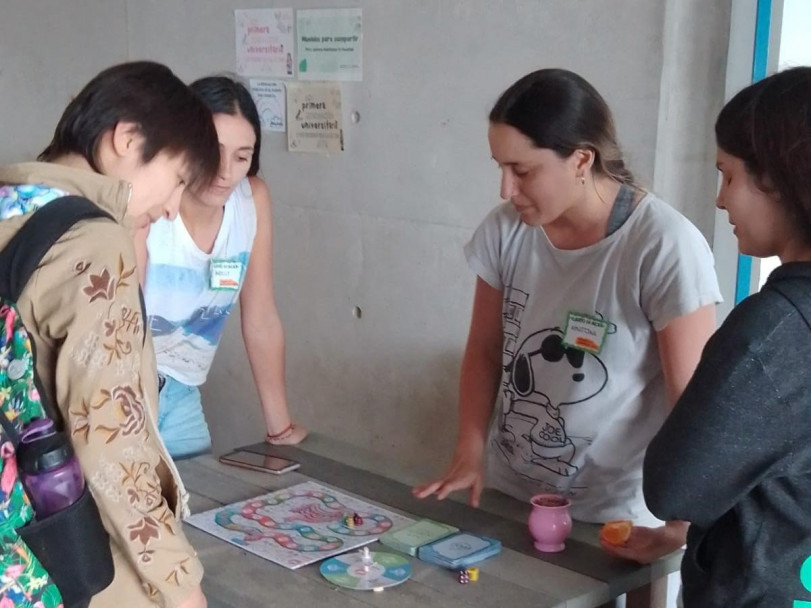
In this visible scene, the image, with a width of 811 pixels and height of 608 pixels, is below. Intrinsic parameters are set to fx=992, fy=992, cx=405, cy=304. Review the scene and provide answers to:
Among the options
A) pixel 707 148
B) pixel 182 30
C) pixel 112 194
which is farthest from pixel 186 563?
pixel 182 30

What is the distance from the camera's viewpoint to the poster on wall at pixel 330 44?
3125mm

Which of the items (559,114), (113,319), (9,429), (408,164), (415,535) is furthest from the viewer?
(408,164)

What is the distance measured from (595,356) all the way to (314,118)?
72.1 inches

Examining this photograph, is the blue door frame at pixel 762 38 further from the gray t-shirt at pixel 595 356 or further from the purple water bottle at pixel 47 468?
the purple water bottle at pixel 47 468

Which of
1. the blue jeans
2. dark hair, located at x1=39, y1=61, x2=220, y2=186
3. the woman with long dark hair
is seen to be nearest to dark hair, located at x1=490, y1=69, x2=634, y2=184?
the woman with long dark hair

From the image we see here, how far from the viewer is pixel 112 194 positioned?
131 centimetres

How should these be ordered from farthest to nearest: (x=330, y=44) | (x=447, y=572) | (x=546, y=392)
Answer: (x=330, y=44) < (x=546, y=392) < (x=447, y=572)

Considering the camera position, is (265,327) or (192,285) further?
(265,327)

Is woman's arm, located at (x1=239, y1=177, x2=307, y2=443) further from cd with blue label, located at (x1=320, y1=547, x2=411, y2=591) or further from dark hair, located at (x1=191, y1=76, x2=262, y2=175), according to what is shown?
cd with blue label, located at (x1=320, y1=547, x2=411, y2=591)

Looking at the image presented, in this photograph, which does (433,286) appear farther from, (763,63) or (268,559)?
(268,559)

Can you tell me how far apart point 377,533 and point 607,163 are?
2.52 ft

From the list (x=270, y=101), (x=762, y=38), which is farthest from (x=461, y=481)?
(x=270, y=101)

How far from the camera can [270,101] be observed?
3445 mm

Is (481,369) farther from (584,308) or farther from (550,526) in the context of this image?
(550,526)
